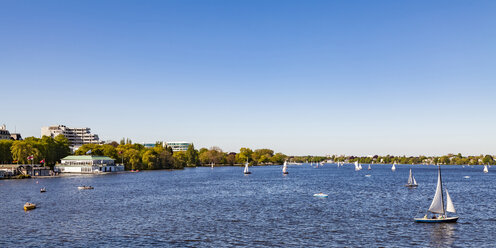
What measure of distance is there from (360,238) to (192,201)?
59.4 meters

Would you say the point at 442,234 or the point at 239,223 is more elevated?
the point at 239,223

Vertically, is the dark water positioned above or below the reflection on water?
above

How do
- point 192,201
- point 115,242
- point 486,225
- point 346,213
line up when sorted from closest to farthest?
1. point 115,242
2. point 486,225
3. point 346,213
4. point 192,201

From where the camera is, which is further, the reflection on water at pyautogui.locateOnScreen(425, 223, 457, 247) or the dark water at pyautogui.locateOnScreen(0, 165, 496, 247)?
the dark water at pyautogui.locateOnScreen(0, 165, 496, 247)

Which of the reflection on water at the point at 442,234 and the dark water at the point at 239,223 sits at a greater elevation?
the dark water at the point at 239,223

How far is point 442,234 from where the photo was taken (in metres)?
65.6

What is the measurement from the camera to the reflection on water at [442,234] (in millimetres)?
59625

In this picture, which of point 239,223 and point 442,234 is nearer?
point 442,234

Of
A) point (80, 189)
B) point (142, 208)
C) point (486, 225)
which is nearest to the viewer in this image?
point (486, 225)

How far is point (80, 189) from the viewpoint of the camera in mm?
147125

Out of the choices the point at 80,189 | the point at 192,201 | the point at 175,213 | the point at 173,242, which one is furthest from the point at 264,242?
the point at 80,189

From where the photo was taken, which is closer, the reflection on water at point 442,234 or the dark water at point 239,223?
the reflection on water at point 442,234

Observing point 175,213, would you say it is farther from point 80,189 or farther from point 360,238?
point 80,189

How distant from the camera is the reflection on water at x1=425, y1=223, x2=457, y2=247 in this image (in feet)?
196
